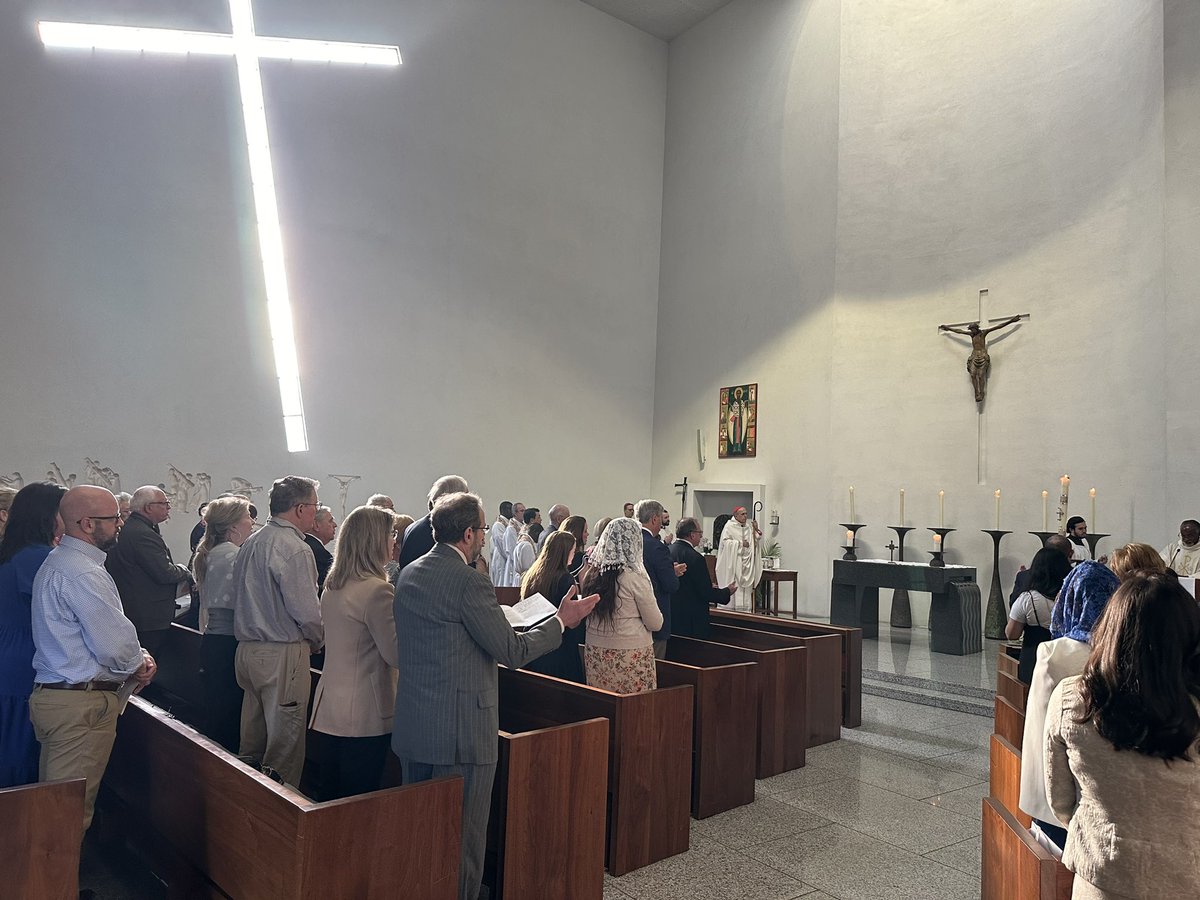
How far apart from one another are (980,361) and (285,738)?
9022mm

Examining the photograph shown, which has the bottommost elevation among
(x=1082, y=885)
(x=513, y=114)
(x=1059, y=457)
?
(x=1082, y=885)

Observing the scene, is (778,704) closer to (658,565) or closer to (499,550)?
(658,565)

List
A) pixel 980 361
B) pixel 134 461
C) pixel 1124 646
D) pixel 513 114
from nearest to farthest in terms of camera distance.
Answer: pixel 1124 646, pixel 134 461, pixel 980 361, pixel 513 114

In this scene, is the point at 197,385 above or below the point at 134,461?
above

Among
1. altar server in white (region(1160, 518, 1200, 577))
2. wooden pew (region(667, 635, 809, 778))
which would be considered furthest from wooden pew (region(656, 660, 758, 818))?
altar server in white (region(1160, 518, 1200, 577))

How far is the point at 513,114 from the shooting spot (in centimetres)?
1246

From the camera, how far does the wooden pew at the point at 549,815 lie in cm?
277

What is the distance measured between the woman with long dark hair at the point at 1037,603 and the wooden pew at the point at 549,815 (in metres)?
1.92

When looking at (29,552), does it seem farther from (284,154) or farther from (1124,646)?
(284,154)

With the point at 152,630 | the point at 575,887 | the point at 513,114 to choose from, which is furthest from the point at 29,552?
the point at 513,114

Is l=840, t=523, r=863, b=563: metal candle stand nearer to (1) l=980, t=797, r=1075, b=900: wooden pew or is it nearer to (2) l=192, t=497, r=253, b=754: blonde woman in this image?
(1) l=980, t=797, r=1075, b=900: wooden pew

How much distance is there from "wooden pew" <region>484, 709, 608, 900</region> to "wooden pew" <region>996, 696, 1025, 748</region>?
5.38ft

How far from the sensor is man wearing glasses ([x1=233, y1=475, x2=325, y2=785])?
3.25 meters

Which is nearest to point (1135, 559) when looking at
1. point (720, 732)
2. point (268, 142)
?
point (720, 732)
